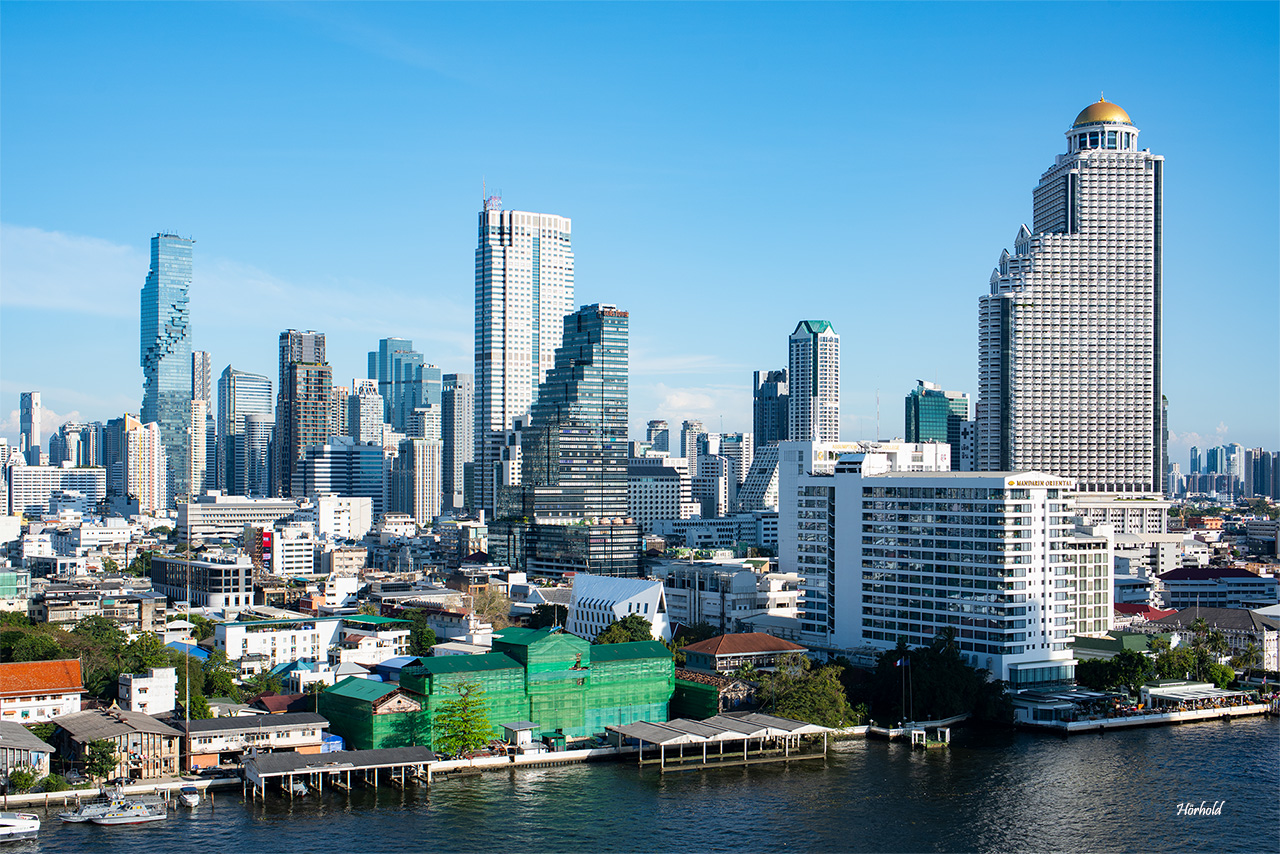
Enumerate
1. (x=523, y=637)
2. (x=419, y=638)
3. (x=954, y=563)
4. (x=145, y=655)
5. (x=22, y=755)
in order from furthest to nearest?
1. (x=419, y=638)
2. (x=954, y=563)
3. (x=145, y=655)
4. (x=523, y=637)
5. (x=22, y=755)

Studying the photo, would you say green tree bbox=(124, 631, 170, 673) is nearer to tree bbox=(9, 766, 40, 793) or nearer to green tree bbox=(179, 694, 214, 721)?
green tree bbox=(179, 694, 214, 721)

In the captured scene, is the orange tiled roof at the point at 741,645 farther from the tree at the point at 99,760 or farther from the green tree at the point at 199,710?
the tree at the point at 99,760

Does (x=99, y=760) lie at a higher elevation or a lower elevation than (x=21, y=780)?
higher

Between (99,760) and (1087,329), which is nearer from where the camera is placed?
(99,760)

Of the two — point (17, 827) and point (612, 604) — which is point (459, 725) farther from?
point (612, 604)

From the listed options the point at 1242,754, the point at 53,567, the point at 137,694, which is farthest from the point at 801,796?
the point at 53,567

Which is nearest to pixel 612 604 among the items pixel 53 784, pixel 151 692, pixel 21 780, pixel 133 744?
pixel 151 692
